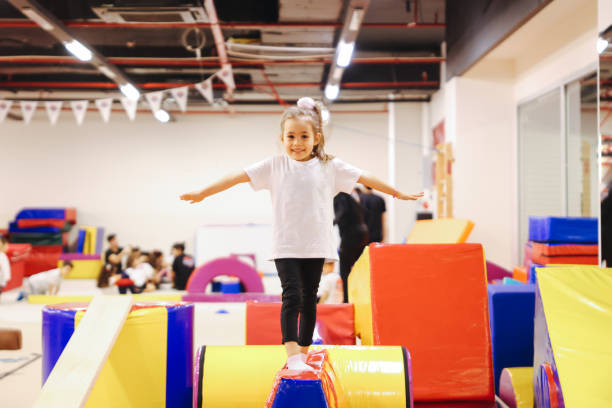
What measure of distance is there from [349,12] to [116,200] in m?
9.62

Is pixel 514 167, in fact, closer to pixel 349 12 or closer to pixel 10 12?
pixel 349 12

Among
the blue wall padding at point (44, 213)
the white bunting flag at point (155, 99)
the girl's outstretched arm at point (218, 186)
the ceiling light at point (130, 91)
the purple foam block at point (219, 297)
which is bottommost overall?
the purple foam block at point (219, 297)

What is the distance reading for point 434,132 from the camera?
10.7m

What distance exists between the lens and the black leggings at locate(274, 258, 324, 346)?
2.29m

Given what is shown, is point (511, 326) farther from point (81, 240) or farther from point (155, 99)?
point (81, 240)

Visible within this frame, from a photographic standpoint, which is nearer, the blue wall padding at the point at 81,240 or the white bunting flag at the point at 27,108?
the white bunting flag at the point at 27,108

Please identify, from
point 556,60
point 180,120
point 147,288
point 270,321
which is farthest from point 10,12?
point 556,60

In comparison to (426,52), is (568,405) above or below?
below

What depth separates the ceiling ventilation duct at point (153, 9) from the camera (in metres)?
6.46

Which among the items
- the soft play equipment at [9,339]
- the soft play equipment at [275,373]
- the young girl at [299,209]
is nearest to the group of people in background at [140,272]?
the soft play equipment at [9,339]

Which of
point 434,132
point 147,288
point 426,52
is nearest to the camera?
point 147,288

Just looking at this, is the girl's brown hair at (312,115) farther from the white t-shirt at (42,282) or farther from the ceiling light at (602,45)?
the white t-shirt at (42,282)

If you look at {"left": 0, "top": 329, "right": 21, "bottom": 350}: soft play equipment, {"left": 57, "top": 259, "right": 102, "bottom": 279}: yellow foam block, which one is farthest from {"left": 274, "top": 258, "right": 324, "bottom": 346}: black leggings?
{"left": 57, "top": 259, "right": 102, "bottom": 279}: yellow foam block

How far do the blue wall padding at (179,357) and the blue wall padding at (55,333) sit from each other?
48cm
